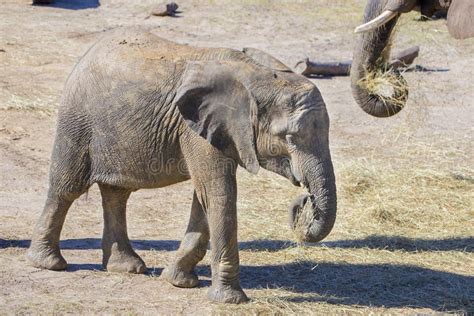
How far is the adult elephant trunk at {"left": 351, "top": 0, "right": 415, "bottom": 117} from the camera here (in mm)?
7852

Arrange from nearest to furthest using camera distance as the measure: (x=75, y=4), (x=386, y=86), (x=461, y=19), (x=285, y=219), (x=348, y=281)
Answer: (x=348, y=281), (x=461, y=19), (x=386, y=86), (x=285, y=219), (x=75, y=4)

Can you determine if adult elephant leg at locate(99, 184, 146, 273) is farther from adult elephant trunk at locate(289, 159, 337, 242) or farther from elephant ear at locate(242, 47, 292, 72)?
adult elephant trunk at locate(289, 159, 337, 242)

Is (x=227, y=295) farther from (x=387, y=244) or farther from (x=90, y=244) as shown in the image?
(x=387, y=244)

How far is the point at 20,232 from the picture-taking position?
7629 millimetres

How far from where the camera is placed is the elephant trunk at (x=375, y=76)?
25.9 feet

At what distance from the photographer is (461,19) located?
286 inches

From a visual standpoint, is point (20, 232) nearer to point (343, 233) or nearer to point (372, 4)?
point (343, 233)

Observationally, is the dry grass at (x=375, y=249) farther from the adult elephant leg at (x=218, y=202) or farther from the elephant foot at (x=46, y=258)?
the elephant foot at (x=46, y=258)

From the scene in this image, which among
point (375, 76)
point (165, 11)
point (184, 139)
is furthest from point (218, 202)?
point (165, 11)

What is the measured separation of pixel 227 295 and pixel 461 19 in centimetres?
271

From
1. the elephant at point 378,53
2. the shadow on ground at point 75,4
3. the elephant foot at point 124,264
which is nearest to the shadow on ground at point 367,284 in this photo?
the elephant foot at point 124,264

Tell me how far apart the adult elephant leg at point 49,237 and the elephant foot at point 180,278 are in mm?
790

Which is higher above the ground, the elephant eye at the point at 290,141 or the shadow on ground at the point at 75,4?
the elephant eye at the point at 290,141

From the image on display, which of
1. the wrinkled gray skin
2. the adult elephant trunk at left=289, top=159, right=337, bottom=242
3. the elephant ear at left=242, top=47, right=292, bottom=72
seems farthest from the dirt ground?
the elephant ear at left=242, top=47, right=292, bottom=72
